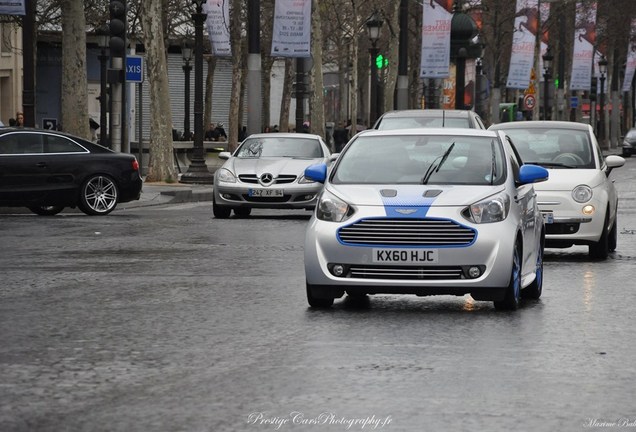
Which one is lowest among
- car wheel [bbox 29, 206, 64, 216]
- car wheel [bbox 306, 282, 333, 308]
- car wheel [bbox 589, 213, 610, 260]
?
car wheel [bbox 29, 206, 64, 216]

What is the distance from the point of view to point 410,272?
11.5m

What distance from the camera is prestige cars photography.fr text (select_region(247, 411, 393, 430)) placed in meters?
7.11

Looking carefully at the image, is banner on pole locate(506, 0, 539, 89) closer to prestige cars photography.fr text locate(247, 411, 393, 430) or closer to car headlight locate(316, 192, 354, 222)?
car headlight locate(316, 192, 354, 222)

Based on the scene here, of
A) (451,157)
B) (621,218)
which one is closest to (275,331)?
(451,157)

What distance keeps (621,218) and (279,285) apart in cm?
1274

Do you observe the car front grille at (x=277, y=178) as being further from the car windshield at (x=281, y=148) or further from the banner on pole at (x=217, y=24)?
the banner on pole at (x=217, y=24)

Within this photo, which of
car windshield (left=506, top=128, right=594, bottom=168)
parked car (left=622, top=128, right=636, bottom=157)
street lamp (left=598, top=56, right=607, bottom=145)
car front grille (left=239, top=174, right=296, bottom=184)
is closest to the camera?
car windshield (left=506, top=128, right=594, bottom=168)

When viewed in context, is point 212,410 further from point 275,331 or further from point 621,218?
point 621,218

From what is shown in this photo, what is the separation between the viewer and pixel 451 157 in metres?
12.7

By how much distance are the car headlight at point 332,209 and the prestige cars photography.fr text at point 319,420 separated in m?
4.46

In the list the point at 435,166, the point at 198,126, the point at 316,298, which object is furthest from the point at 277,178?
the point at 316,298

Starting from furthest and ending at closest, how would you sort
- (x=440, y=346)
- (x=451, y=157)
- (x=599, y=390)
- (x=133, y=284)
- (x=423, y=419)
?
(x=133, y=284) → (x=451, y=157) → (x=440, y=346) → (x=599, y=390) → (x=423, y=419)

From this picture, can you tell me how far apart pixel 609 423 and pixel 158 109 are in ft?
100

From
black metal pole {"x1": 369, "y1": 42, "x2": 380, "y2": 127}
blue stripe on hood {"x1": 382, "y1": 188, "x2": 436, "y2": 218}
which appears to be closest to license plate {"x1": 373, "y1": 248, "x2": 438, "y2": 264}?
blue stripe on hood {"x1": 382, "y1": 188, "x2": 436, "y2": 218}
